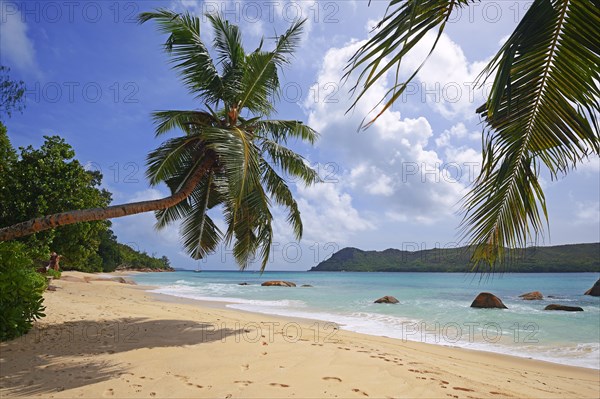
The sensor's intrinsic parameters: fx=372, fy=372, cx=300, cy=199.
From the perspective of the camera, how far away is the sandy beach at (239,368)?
5078mm

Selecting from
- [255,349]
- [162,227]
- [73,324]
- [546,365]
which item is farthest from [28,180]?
[546,365]

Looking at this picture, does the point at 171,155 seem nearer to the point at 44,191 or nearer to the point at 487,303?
the point at 44,191

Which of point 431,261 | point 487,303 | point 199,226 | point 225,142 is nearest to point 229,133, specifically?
point 225,142

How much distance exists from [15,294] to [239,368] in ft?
15.3

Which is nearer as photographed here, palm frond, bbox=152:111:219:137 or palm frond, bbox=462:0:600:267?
palm frond, bbox=462:0:600:267

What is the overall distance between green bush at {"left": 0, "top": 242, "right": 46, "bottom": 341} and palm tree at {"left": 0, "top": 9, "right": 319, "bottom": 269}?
119 inches

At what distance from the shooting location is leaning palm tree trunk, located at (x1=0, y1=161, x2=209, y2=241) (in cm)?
578

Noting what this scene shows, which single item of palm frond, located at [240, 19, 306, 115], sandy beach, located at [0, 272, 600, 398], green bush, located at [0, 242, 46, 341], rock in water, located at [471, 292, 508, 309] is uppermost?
palm frond, located at [240, 19, 306, 115]

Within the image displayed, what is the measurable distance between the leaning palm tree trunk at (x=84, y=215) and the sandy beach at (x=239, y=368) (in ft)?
6.91

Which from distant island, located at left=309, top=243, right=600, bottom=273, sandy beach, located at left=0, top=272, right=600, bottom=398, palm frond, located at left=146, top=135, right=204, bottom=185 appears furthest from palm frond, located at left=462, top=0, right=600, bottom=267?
distant island, located at left=309, top=243, right=600, bottom=273

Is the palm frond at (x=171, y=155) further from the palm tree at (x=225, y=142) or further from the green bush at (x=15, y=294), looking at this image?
the green bush at (x=15, y=294)

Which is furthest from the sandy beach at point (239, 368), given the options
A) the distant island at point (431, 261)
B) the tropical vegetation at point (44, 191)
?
the distant island at point (431, 261)

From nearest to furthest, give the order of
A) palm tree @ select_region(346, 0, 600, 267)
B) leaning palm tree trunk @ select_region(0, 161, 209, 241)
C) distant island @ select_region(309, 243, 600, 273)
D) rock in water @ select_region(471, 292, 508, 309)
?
1. palm tree @ select_region(346, 0, 600, 267)
2. leaning palm tree trunk @ select_region(0, 161, 209, 241)
3. rock in water @ select_region(471, 292, 508, 309)
4. distant island @ select_region(309, 243, 600, 273)

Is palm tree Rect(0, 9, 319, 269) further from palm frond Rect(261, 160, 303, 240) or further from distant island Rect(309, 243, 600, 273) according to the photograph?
distant island Rect(309, 243, 600, 273)
